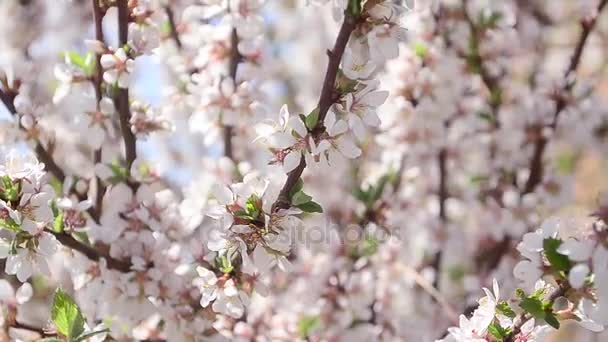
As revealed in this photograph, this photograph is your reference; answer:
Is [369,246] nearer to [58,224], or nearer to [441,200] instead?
[441,200]

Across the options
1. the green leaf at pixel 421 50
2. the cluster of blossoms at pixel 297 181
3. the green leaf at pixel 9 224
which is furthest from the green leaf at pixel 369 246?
the green leaf at pixel 9 224

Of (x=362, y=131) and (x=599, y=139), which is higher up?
(x=362, y=131)

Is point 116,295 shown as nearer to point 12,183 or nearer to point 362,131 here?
point 12,183

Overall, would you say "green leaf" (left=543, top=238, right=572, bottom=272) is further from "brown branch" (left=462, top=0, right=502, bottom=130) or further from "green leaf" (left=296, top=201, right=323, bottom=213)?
"brown branch" (left=462, top=0, right=502, bottom=130)

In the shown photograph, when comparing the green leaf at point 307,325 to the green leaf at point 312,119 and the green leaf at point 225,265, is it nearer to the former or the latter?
the green leaf at point 225,265

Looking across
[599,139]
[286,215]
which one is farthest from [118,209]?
[599,139]
